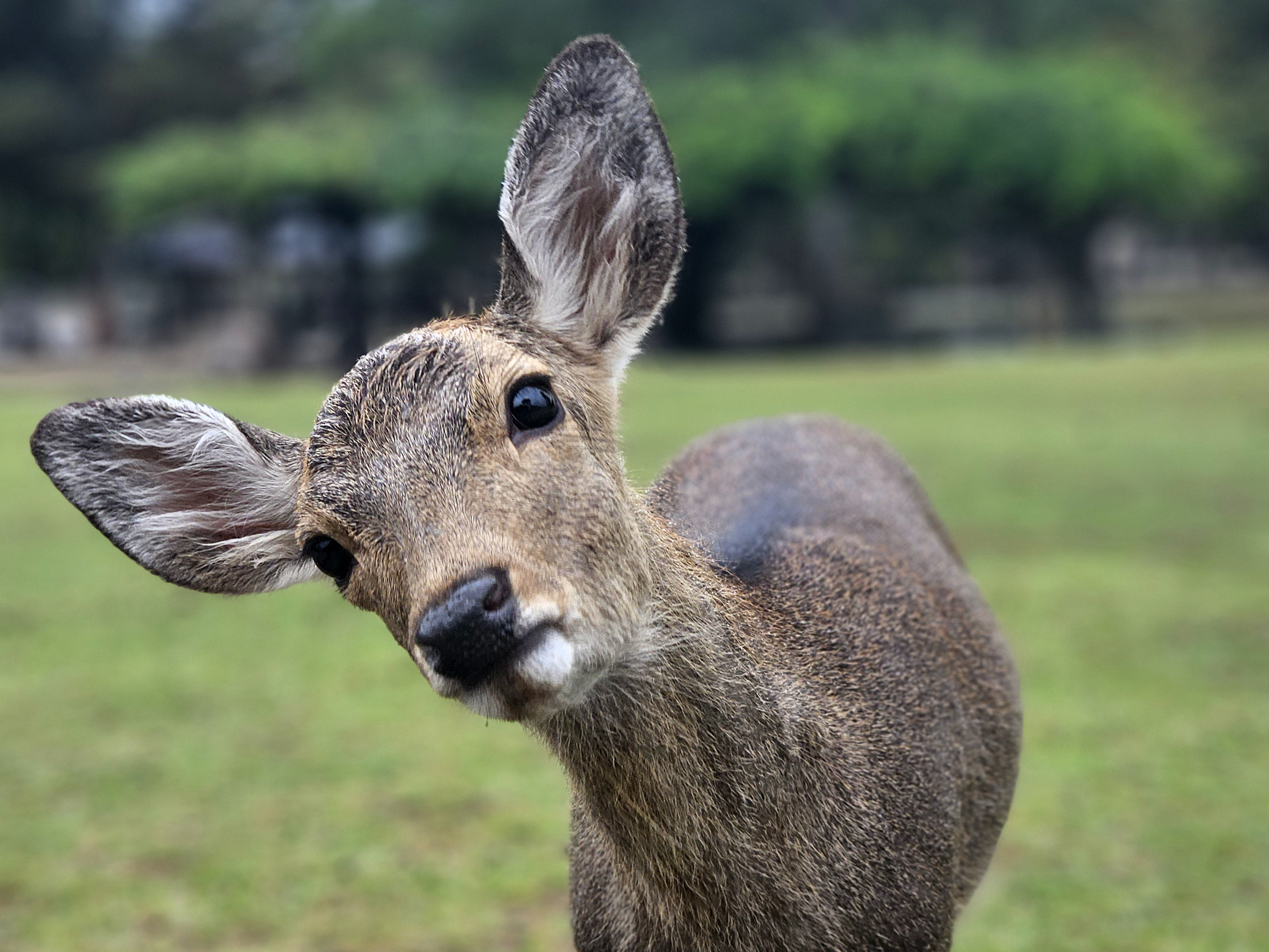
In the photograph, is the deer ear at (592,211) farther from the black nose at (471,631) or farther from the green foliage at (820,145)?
the green foliage at (820,145)

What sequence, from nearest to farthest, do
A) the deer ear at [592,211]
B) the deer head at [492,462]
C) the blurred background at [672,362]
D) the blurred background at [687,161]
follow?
1. the deer head at [492,462]
2. the deer ear at [592,211]
3. the blurred background at [672,362]
4. the blurred background at [687,161]

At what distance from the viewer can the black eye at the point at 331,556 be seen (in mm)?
2311

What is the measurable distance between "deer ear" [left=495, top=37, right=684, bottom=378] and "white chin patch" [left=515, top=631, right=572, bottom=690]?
0.72 metres

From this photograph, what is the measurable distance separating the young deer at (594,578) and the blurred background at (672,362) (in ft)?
1.44

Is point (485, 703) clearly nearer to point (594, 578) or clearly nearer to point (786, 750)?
point (594, 578)

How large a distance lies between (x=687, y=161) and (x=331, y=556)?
2833 centimetres

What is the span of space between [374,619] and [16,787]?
3069 mm

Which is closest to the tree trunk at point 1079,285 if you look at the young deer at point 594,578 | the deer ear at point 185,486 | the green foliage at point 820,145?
the green foliage at point 820,145

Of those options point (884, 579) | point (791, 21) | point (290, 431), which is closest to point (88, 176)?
point (791, 21)

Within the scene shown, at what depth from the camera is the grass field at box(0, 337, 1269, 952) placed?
A: 432cm

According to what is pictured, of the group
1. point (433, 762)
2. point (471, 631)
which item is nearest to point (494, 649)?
point (471, 631)

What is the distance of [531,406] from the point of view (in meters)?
2.30

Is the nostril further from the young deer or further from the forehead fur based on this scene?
the forehead fur

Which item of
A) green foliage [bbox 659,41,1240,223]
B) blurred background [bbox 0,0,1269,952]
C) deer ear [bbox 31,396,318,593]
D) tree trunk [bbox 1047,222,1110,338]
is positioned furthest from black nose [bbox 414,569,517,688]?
tree trunk [bbox 1047,222,1110,338]
